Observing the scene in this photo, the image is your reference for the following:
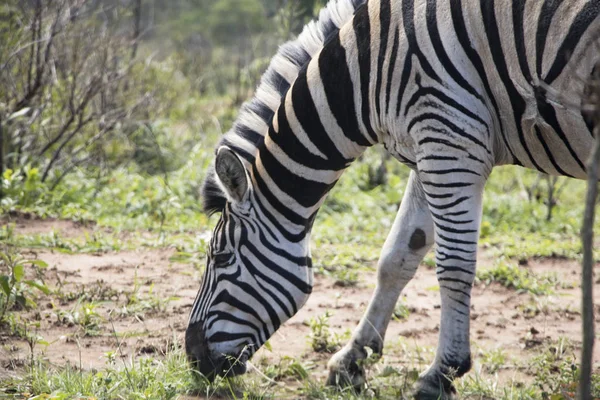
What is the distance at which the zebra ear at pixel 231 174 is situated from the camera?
3491 mm

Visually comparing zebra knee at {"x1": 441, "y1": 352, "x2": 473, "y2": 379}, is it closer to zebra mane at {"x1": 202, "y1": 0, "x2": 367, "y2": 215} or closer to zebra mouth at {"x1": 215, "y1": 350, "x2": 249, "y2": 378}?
zebra mouth at {"x1": 215, "y1": 350, "x2": 249, "y2": 378}

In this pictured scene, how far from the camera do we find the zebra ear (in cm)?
349

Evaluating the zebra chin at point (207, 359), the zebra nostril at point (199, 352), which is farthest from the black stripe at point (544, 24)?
the zebra nostril at point (199, 352)

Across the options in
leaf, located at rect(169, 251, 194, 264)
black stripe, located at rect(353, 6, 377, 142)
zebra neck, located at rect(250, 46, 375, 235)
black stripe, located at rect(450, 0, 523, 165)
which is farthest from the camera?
leaf, located at rect(169, 251, 194, 264)

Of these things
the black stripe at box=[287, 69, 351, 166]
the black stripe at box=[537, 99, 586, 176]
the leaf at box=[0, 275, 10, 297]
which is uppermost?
the black stripe at box=[537, 99, 586, 176]

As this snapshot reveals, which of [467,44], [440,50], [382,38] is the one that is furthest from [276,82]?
[467,44]

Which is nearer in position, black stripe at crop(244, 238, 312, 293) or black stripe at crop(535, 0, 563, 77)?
black stripe at crop(535, 0, 563, 77)

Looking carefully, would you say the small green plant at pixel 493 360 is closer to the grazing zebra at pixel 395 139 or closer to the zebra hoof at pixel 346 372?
the grazing zebra at pixel 395 139

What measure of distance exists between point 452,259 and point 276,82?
4.73ft

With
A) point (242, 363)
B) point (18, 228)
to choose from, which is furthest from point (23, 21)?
point (242, 363)

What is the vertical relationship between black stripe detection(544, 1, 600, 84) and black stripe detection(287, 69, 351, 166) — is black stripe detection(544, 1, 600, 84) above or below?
above

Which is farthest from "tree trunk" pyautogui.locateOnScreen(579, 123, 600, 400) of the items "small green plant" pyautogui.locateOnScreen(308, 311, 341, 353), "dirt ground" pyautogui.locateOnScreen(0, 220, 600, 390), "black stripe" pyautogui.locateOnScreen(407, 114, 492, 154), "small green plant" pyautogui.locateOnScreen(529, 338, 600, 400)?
"small green plant" pyautogui.locateOnScreen(308, 311, 341, 353)

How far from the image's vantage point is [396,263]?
4.05 m

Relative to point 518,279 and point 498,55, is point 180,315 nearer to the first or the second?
point 498,55
